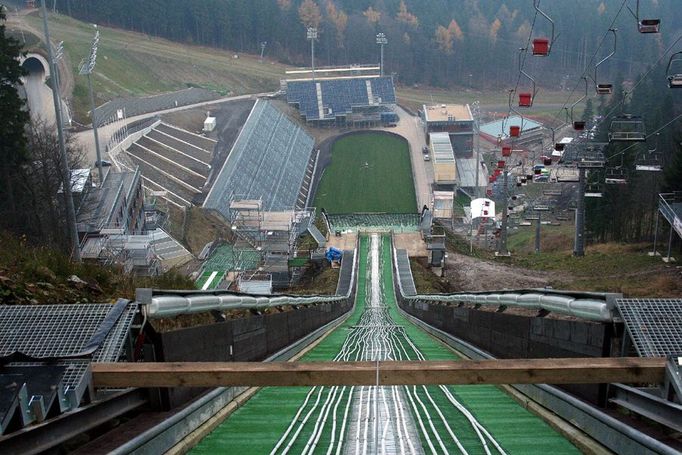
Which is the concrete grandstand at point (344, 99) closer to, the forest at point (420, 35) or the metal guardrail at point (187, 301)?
the forest at point (420, 35)

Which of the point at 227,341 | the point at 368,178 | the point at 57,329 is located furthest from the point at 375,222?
the point at 57,329

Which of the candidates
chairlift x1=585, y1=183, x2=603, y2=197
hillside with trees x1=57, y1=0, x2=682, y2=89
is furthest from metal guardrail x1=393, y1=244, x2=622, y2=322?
hillside with trees x1=57, y1=0, x2=682, y2=89

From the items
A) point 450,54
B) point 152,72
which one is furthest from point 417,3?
point 152,72

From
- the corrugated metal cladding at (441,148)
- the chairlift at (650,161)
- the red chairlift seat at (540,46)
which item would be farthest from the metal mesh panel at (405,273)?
the corrugated metal cladding at (441,148)

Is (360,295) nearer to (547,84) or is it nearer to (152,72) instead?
(152,72)

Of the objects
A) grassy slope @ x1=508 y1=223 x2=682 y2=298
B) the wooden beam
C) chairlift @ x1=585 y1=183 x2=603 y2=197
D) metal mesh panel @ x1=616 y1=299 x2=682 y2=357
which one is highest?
chairlift @ x1=585 y1=183 x2=603 y2=197

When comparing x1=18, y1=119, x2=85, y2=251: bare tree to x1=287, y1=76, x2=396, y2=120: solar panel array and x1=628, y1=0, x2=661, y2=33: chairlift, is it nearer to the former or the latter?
x1=628, y1=0, x2=661, y2=33: chairlift

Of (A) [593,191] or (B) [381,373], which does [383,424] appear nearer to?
(B) [381,373]
